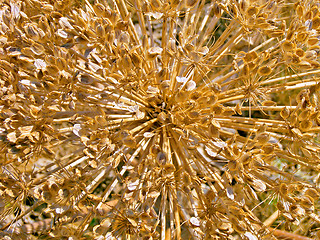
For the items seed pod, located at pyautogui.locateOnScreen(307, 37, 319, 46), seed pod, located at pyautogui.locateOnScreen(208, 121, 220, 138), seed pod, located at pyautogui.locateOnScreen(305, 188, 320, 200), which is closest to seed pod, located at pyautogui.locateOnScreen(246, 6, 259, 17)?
seed pod, located at pyautogui.locateOnScreen(307, 37, 319, 46)

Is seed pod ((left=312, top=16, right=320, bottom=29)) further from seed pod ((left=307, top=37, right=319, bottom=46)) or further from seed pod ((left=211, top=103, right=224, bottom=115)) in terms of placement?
seed pod ((left=211, top=103, right=224, bottom=115))

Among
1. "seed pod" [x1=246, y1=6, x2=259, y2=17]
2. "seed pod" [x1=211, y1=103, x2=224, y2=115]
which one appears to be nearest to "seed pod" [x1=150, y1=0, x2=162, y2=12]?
"seed pod" [x1=246, y1=6, x2=259, y2=17]

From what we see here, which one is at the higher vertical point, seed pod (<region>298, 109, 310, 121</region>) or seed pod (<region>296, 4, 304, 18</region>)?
seed pod (<region>296, 4, 304, 18</region>)

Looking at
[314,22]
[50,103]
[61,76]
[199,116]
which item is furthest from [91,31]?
[314,22]

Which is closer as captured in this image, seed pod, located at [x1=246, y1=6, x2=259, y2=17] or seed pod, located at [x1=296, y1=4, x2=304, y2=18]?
seed pod, located at [x1=246, y1=6, x2=259, y2=17]

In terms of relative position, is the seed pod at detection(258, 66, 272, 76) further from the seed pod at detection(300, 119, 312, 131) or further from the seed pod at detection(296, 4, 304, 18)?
the seed pod at detection(296, 4, 304, 18)

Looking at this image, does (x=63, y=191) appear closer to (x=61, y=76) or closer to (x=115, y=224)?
(x=115, y=224)

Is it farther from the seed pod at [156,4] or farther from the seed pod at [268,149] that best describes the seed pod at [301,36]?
the seed pod at [156,4]

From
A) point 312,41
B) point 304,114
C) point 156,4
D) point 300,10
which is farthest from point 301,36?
point 156,4

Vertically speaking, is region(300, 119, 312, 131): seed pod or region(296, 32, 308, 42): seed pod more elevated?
region(296, 32, 308, 42): seed pod


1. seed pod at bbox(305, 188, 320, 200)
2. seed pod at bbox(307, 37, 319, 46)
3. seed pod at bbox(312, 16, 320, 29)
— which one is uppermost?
seed pod at bbox(312, 16, 320, 29)

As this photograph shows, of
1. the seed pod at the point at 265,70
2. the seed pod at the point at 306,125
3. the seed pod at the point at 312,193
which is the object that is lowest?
the seed pod at the point at 312,193

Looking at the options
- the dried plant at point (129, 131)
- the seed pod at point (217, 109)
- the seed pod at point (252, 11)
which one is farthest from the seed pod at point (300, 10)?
the seed pod at point (217, 109)
